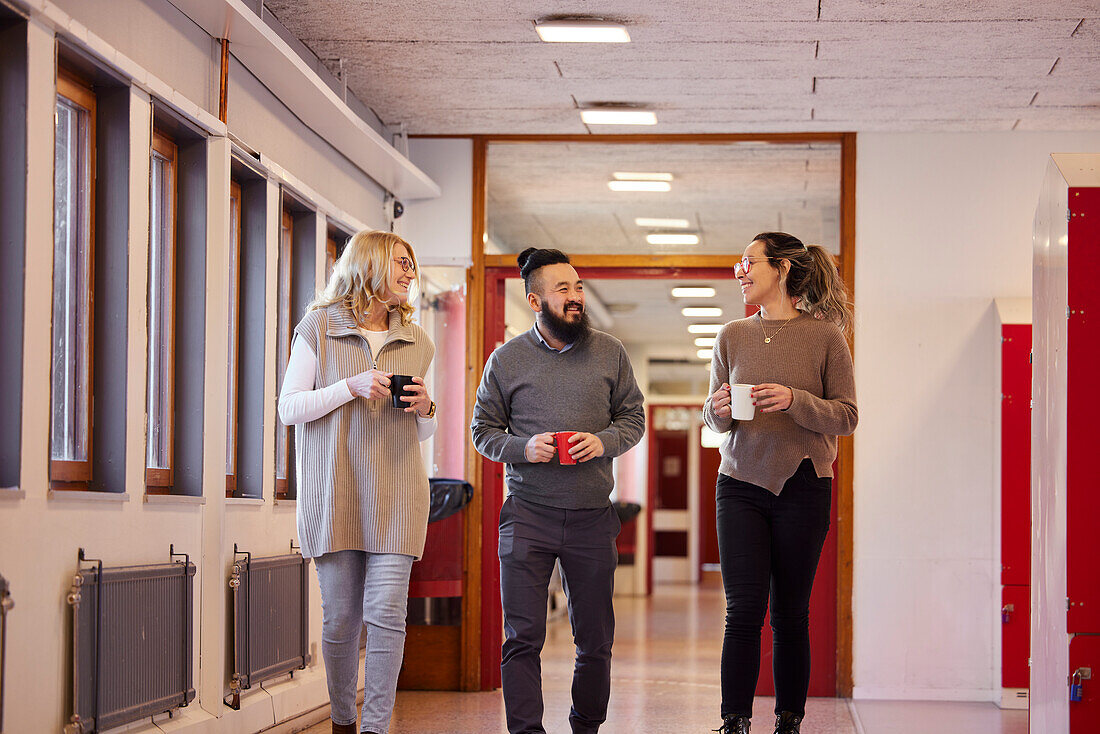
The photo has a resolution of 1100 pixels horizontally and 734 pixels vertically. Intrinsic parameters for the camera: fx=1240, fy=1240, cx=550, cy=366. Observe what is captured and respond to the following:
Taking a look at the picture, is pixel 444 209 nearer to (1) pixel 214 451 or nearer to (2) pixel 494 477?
(2) pixel 494 477

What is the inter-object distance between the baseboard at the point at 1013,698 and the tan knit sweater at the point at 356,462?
3379 mm

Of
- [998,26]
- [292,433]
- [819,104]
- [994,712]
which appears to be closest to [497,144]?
[819,104]

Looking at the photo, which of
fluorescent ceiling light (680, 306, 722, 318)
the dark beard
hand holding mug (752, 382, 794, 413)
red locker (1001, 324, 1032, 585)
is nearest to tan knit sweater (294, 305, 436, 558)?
the dark beard

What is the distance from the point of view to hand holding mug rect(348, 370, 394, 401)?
10.3ft

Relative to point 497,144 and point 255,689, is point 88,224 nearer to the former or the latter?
point 255,689

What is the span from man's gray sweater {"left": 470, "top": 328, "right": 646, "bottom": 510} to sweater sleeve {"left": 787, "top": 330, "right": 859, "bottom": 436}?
423 millimetres

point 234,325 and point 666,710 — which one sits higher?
point 234,325

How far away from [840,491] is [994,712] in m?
1.17

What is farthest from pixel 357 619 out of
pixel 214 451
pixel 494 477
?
pixel 494 477

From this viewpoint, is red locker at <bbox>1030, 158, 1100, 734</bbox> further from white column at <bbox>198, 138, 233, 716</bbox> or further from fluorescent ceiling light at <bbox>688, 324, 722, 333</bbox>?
fluorescent ceiling light at <bbox>688, 324, 722, 333</bbox>

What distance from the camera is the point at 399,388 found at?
10.3 ft

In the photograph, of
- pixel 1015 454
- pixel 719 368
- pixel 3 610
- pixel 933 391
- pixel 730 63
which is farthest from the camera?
pixel 933 391

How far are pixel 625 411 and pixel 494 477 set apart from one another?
2627mm

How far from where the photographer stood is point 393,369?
11.0 feet
